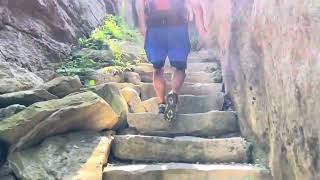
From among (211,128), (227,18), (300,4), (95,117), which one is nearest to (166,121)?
(211,128)

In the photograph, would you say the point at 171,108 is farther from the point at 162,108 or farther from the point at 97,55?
the point at 97,55

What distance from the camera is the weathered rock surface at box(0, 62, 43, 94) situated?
3982 mm

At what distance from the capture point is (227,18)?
16.5 feet

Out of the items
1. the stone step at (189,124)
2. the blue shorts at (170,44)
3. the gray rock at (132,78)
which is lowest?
the stone step at (189,124)

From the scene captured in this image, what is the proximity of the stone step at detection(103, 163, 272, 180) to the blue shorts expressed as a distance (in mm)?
1395

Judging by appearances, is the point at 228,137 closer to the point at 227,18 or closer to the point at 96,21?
the point at 227,18

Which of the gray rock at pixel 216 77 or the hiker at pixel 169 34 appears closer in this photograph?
the hiker at pixel 169 34

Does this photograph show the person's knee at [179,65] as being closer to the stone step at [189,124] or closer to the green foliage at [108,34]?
the stone step at [189,124]

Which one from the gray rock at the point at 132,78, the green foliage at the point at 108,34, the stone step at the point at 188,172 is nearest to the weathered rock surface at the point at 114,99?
the stone step at the point at 188,172

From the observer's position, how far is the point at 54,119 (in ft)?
11.3

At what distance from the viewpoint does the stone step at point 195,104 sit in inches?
190

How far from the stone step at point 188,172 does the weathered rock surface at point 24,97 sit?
1.01 metres

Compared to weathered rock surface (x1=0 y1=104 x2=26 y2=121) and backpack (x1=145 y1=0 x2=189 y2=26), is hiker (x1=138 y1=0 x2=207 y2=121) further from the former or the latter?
weathered rock surface (x1=0 y1=104 x2=26 y2=121)

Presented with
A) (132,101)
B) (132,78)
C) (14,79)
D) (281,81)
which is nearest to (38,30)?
(132,78)
